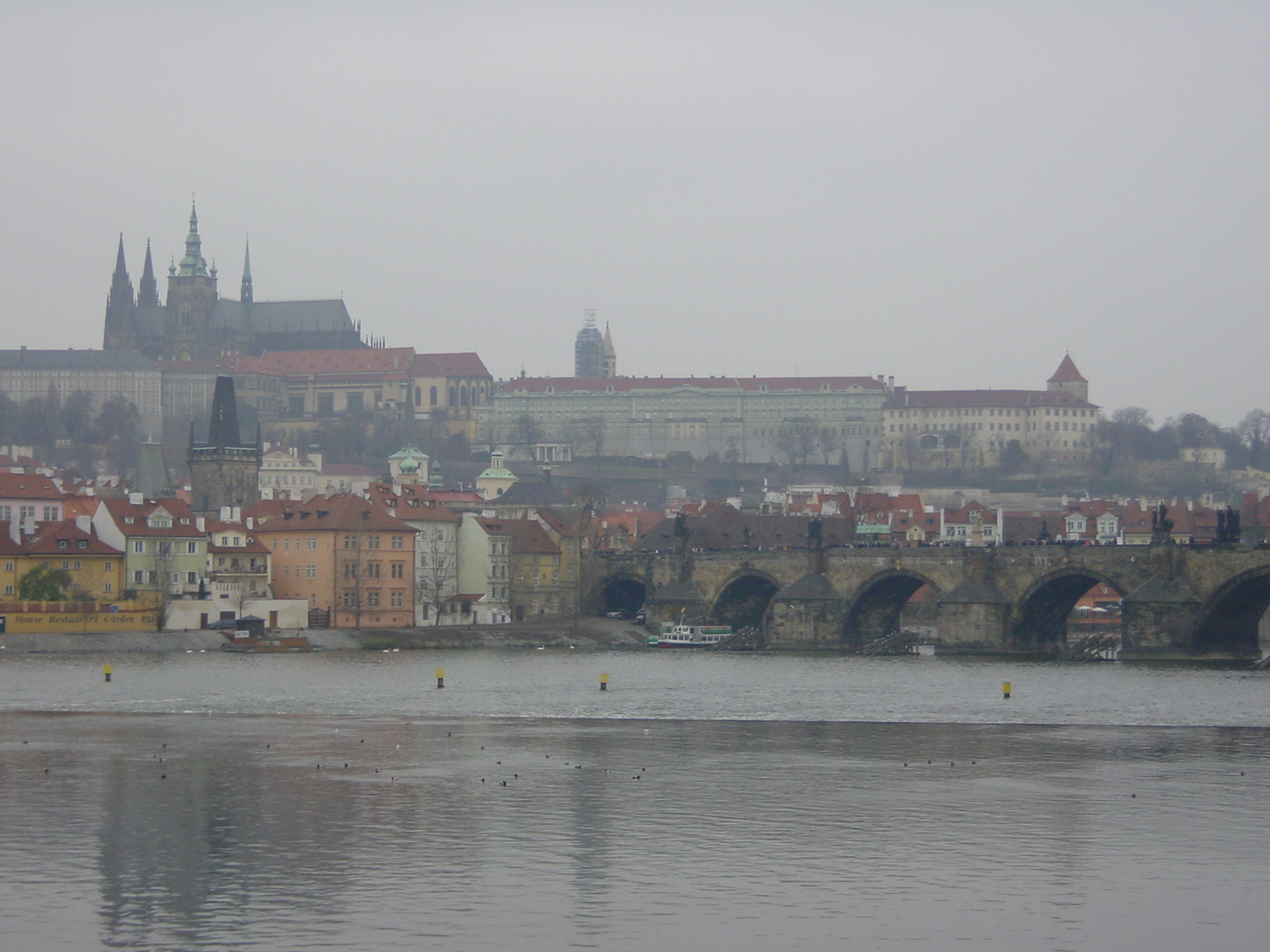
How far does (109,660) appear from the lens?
73.1 metres

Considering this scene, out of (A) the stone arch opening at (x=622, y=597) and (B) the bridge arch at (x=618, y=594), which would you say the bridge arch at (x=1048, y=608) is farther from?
(A) the stone arch opening at (x=622, y=597)

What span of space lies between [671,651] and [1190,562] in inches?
907

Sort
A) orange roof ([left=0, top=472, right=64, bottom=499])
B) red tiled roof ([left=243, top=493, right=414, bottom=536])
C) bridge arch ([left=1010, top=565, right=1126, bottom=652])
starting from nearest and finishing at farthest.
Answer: bridge arch ([left=1010, top=565, right=1126, bottom=652])
red tiled roof ([left=243, top=493, right=414, bottom=536])
orange roof ([left=0, top=472, right=64, bottom=499])

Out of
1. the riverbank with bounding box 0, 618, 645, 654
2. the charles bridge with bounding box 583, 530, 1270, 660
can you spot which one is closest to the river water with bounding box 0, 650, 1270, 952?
the riverbank with bounding box 0, 618, 645, 654

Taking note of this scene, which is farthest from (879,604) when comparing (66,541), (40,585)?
(40,585)

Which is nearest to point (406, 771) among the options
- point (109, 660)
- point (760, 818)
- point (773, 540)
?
point (760, 818)

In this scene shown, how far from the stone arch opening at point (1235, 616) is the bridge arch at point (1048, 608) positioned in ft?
18.5

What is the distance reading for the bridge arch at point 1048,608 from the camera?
8619 cm

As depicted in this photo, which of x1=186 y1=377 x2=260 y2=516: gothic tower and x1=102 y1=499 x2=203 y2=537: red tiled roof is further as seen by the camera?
x1=186 y1=377 x2=260 y2=516: gothic tower

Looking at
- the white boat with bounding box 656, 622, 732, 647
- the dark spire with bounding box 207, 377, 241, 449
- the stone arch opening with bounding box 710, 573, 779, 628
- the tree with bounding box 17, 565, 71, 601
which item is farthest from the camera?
the dark spire with bounding box 207, 377, 241, 449

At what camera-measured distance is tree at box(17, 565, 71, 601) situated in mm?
82375

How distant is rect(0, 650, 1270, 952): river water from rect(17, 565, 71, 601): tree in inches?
1086

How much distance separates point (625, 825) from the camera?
30.7 m

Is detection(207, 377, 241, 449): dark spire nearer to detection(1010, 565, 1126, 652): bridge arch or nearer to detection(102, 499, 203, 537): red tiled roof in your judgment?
detection(102, 499, 203, 537): red tiled roof
